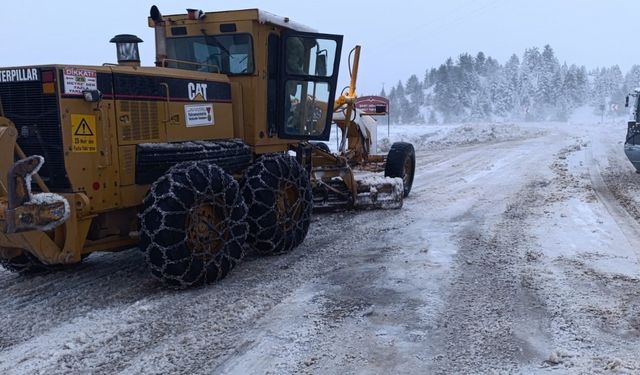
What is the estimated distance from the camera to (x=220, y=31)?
275 inches

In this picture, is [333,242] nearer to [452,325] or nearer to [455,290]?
[455,290]

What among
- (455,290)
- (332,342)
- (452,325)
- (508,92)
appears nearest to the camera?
(332,342)

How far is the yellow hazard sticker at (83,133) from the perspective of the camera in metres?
5.07

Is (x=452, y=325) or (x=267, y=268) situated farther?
(x=267, y=268)

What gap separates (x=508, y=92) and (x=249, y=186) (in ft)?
382

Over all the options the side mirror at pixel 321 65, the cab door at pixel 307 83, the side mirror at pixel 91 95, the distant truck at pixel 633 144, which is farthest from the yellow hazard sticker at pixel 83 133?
the distant truck at pixel 633 144

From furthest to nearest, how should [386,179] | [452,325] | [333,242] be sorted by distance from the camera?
[386,179] < [333,242] < [452,325]

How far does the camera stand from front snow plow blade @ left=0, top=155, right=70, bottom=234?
14.8 feet

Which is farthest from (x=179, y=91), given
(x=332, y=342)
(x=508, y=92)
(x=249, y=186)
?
(x=508, y=92)

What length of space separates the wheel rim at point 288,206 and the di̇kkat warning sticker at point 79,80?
236cm

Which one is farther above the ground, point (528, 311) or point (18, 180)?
point (18, 180)

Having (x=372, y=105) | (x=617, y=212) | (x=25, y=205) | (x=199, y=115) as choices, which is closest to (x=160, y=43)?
(x=199, y=115)

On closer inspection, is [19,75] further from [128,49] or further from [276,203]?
[276,203]

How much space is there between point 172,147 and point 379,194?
184 inches
